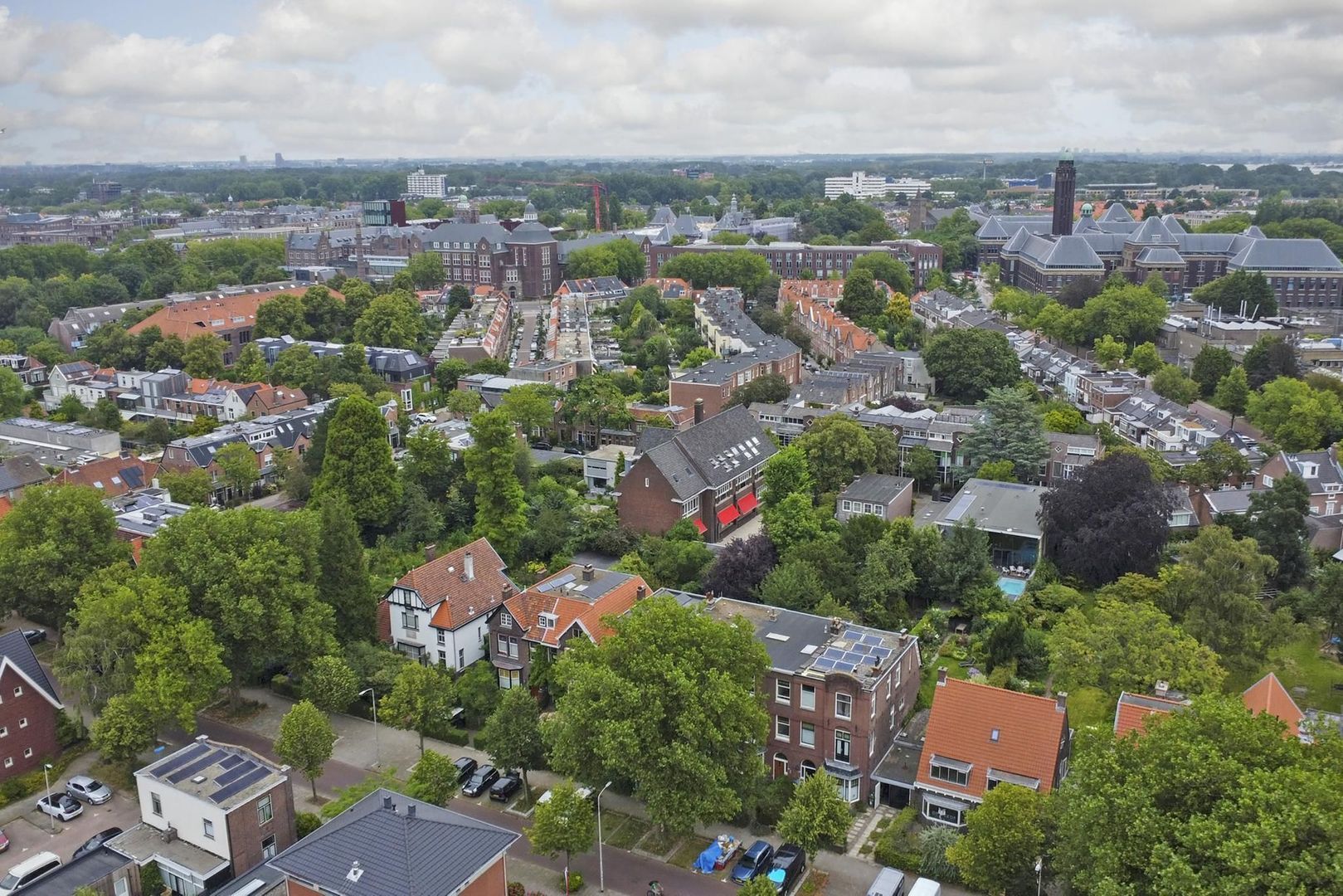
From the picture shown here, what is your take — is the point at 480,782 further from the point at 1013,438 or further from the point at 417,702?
the point at 1013,438

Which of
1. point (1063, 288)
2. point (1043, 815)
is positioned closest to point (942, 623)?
point (1043, 815)

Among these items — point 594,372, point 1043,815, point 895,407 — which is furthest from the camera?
point 594,372

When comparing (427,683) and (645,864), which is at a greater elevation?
(427,683)

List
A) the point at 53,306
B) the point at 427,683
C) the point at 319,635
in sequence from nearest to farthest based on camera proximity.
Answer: the point at 427,683 → the point at 319,635 → the point at 53,306

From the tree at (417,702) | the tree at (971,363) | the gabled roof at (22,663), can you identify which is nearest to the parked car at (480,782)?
the tree at (417,702)

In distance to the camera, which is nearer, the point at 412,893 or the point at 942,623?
the point at 412,893

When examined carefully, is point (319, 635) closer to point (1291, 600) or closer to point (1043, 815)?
point (1043, 815)
